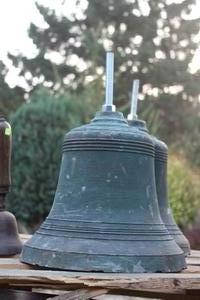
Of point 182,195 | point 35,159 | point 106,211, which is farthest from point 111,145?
point 182,195

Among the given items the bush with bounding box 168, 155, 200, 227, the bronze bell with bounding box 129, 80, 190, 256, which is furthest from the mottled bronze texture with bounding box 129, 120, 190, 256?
the bush with bounding box 168, 155, 200, 227

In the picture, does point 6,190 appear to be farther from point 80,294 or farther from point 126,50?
point 126,50

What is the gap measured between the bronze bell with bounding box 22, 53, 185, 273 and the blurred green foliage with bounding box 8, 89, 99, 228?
14.1 feet

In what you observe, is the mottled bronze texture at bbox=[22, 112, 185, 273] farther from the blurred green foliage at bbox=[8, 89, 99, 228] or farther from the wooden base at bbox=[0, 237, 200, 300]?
the blurred green foliage at bbox=[8, 89, 99, 228]

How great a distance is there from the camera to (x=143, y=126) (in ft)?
5.58

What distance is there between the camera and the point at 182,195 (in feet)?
22.5

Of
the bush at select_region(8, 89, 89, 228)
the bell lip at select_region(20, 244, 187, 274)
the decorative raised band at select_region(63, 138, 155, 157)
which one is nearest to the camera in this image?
the bell lip at select_region(20, 244, 187, 274)

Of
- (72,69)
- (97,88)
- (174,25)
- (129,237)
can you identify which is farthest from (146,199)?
(174,25)

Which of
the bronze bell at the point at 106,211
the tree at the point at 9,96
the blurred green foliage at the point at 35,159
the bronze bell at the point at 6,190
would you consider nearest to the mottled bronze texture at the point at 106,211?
the bronze bell at the point at 106,211

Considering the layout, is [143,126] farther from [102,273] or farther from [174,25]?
[174,25]

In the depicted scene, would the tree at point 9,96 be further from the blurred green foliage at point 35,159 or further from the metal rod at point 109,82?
the metal rod at point 109,82

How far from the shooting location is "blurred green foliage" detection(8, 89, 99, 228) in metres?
5.81

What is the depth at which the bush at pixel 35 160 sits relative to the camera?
581 centimetres

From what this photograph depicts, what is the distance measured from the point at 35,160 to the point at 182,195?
5.72 ft
